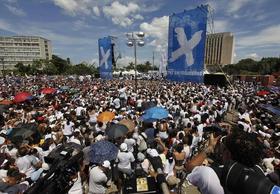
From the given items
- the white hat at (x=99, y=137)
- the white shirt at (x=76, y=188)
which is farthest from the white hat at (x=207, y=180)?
the white hat at (x=99, y=137)

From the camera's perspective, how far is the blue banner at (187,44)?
1470 cm

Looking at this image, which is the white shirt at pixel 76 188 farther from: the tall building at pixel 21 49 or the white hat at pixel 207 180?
the tall building at pixel 21 49

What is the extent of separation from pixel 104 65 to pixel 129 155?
25.4 metres

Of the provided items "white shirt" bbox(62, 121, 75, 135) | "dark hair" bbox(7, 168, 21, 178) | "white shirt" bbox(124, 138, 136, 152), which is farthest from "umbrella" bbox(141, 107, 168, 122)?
"dark hair" bbox(7, 168, 21, 178)

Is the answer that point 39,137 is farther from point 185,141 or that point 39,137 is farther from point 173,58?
point 173,58

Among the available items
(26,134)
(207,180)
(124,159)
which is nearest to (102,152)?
(124,159)

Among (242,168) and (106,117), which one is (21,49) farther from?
(242,168)

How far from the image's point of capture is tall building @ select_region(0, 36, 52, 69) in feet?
466

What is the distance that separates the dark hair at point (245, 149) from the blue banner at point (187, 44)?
13.5 m

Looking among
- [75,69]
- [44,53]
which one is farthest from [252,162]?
[44,53]

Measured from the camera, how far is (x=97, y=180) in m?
4.34

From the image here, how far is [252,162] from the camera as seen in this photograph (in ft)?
6.11

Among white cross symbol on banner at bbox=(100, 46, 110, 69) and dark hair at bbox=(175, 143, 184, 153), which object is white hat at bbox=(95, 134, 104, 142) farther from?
white cross symbol on banner at bbox=(100, 46, 110, 69)

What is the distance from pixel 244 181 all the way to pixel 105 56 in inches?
1129
